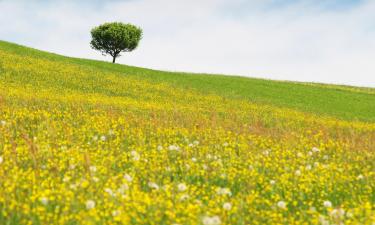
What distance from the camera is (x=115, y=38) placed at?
74062 mm

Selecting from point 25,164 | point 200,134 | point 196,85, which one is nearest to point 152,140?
point 200,134

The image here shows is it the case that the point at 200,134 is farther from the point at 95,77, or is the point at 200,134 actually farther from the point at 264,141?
the point at 95,77

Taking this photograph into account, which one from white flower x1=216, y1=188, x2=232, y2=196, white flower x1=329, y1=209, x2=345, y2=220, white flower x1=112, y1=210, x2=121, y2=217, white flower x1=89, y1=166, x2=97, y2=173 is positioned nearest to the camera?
white flower x1=112, y1=210, x2=121, y2=217

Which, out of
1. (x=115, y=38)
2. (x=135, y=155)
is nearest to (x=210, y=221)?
(x=135, y=155)

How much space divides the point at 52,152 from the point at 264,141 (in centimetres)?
524

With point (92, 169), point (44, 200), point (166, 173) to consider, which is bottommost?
point (166, 173)

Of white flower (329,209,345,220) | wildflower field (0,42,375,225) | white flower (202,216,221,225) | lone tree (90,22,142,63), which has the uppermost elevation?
lone tree (90,22,142,63)

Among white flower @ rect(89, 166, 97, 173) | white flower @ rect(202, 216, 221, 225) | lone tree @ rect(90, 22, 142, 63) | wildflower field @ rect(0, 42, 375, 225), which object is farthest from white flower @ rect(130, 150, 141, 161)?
lone tree @ rect(90, 22, 142, 63)

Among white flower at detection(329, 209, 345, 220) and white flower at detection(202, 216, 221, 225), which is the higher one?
white flower at detection(329, 209, 345, 220)

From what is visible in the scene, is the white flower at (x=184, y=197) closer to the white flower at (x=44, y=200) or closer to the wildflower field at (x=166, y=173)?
the wildflower field at (x=166, y=173)

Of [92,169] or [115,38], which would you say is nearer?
[92,169]

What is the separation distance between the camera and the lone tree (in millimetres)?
74188

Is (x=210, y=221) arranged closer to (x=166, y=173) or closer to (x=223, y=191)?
(x=223, y=191)

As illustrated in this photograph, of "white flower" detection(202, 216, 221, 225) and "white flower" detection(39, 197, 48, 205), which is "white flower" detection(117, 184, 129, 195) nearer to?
"white flower" detection(39, 197, 48, 205)
